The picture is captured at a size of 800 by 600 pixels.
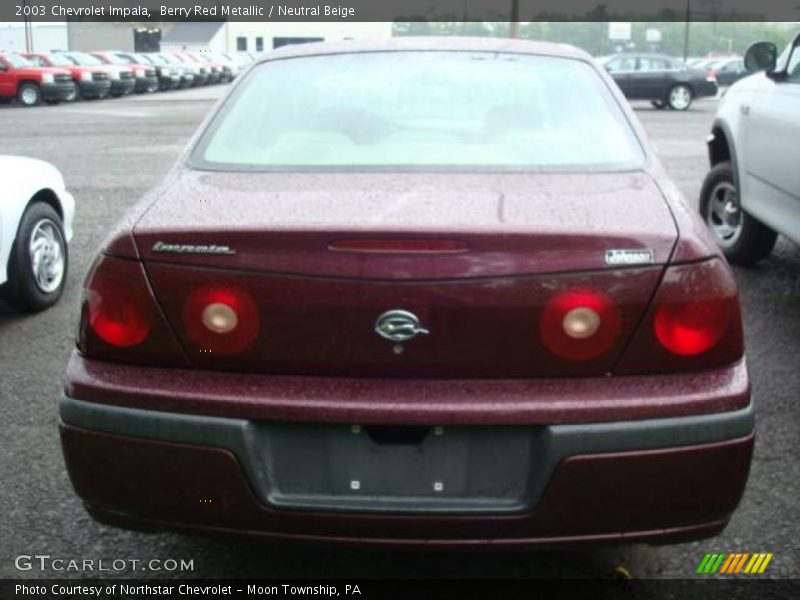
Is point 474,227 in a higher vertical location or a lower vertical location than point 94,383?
higher

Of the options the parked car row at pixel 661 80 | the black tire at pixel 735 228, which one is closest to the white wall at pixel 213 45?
the parked car row at pixel 661 80

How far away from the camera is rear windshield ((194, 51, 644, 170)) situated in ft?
9.39

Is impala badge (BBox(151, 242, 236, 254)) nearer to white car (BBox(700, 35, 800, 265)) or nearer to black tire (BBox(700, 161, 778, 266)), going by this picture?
white car (BBox(700, 35, 800, 265))

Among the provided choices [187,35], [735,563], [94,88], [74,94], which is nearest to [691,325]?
[735,563]

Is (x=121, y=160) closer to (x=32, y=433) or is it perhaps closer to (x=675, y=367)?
(x=32, y=433)

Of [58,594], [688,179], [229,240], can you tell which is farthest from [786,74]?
[688,179]

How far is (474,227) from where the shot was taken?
2254mm

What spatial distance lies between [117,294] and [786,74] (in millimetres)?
4479

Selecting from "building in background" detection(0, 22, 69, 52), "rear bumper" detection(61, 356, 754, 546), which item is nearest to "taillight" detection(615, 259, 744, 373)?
"rear bumper" detection(61, 356, 754, 546)

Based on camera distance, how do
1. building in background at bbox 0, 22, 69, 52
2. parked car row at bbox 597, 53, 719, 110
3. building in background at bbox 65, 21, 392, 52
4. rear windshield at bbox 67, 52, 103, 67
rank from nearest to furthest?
parked car row at bbox 597, 53, 719, 110, rear windshield at bbox 67, 52, 103, 67, building in background at bbox 0, 22, 69, 52, building in background at bbox 65, 21, 392, 52

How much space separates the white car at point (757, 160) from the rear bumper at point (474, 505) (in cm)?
310

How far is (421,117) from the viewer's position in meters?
3.07

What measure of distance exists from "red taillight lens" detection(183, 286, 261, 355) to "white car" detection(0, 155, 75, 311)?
3095 mm

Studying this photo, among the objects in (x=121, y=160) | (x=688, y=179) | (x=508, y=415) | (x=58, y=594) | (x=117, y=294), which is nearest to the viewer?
(x=508, y=415)
